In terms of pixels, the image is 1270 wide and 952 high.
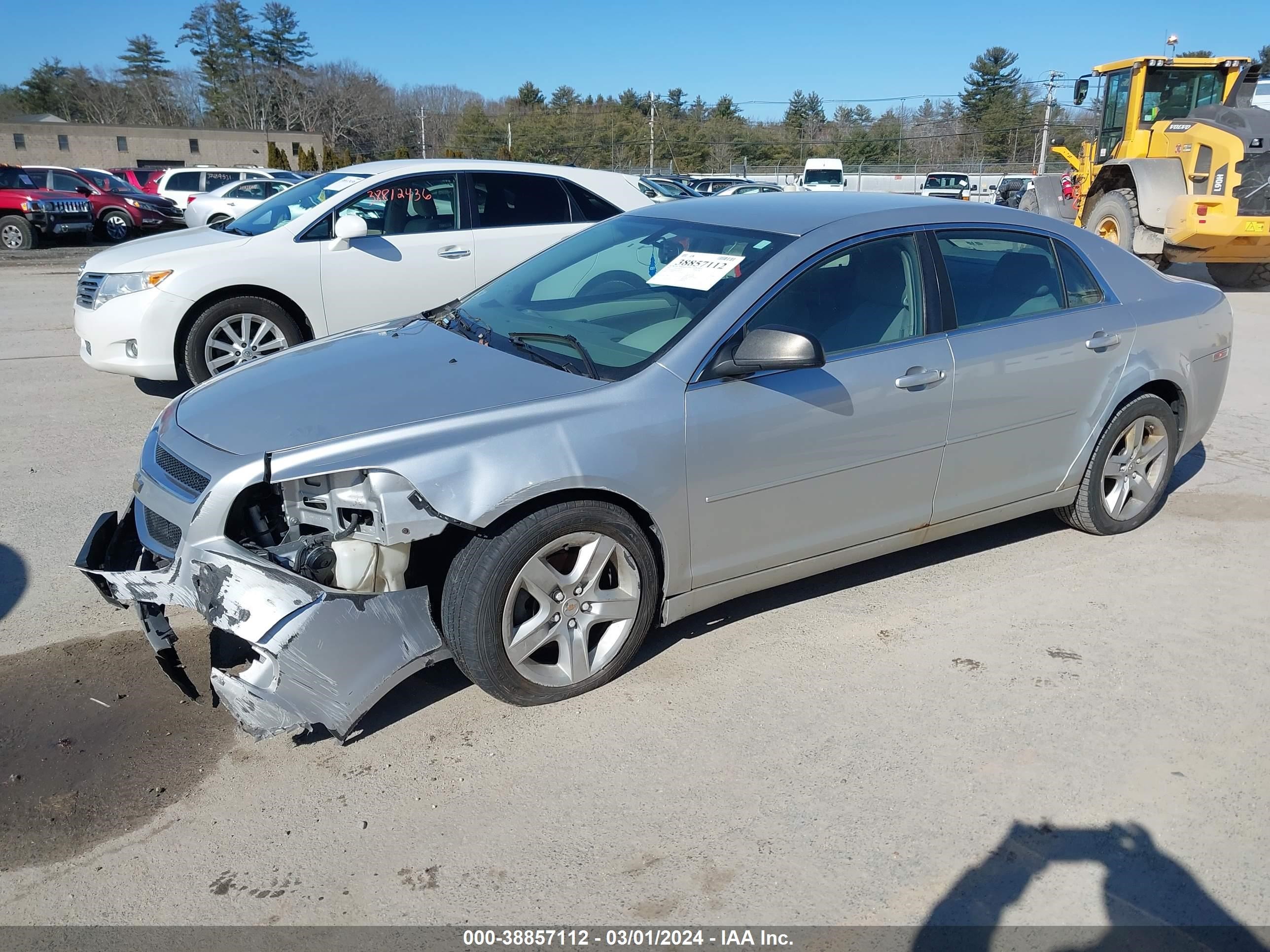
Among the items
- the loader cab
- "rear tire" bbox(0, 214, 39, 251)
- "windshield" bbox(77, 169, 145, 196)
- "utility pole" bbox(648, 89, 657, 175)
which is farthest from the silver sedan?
"utility pole" bbox(648, 89, 657, 175)

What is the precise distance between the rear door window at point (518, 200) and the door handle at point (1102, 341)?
458cm

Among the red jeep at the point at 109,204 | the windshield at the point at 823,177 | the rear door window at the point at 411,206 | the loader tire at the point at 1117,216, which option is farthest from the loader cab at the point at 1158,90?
the windshield at the point at 823,177

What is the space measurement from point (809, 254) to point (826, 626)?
150 cm

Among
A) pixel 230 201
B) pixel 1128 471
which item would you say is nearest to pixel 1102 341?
pixel 1128 471

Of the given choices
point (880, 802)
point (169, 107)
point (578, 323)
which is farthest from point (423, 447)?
point (169, 107)

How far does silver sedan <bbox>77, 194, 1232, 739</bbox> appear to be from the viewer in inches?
121

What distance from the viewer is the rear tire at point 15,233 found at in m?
19.8

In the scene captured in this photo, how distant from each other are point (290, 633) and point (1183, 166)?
1478cm

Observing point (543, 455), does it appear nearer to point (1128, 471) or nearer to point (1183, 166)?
point (1128, 471)

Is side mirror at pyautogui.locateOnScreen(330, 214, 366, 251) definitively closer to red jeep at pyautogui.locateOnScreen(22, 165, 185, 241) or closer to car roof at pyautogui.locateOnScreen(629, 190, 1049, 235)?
car roof at pyautogui.locateOnScreen(629, 190, 1049, 235)

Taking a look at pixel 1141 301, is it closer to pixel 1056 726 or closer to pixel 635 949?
pixel 1056 726

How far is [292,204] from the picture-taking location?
7617 mm

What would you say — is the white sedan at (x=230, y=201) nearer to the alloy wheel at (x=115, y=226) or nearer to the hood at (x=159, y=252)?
the alloy wheel at (x=115, y=226)

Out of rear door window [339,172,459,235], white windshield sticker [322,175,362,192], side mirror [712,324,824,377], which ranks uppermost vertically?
white windshield sticker [322,175,362,192]
